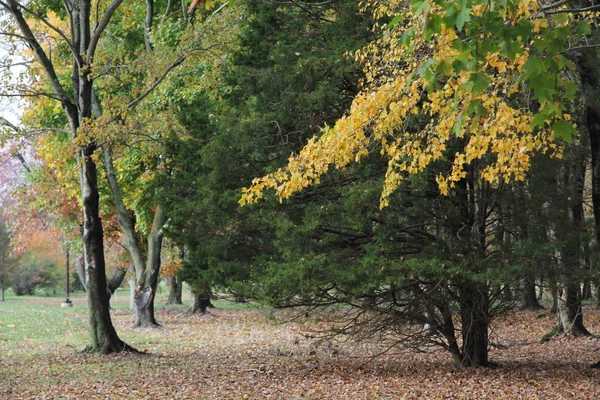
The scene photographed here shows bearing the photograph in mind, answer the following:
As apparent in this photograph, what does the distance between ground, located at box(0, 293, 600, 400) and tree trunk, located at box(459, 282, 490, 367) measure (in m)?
0.25

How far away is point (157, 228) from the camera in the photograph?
61.7 ft

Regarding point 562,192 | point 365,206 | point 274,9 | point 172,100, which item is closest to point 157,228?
point 172,100

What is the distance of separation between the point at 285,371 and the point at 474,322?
10.3ft

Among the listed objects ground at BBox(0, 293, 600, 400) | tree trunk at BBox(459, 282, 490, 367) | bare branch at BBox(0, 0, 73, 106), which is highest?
bare branch at BBox(0, 0, 73, 106)

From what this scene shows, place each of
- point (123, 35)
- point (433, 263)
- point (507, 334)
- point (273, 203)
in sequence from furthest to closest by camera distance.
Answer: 1. point (123, 35)
2. point (507, 334)
3. point (273, 203)
4. point (433, 263)

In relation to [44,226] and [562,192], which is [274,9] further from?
[44,226]

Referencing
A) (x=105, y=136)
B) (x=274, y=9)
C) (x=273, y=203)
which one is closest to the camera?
(x=273, y=203)

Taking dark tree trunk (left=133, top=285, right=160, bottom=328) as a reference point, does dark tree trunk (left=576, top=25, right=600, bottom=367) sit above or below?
above

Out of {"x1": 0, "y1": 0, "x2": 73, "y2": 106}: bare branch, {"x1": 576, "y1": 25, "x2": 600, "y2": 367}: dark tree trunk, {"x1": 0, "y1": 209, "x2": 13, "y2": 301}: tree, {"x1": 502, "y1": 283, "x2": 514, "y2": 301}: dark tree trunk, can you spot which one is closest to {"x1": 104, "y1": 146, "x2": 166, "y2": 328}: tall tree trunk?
{"x1": 0, "y1": 0, "x2": 73, "y2": 106}: bare branch

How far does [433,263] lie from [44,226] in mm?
27000

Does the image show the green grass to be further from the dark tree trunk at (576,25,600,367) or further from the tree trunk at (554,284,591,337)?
the dark tree trunk at (576,25,600,367)

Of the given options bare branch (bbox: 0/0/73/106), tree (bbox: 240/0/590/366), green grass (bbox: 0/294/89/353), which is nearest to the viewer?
tree (bbox: 240/0/590/366)

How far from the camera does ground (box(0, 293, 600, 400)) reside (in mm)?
9242

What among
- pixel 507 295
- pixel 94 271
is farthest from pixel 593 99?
pixel 94 271
